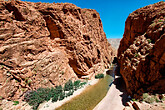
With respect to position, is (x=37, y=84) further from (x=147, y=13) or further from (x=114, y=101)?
(x=147, y=13)

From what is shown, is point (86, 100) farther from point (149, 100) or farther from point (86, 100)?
point (149, 100)

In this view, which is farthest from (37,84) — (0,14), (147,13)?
(147,13)

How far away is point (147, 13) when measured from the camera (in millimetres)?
15383

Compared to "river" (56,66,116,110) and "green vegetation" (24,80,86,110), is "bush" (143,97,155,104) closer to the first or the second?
"river" (56,66,116,110)

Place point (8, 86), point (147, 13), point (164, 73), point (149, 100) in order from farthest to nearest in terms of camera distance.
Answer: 1. point (147, 13)
2. point (8, 86)
3. point (164, 73)
4. point (149, 100)

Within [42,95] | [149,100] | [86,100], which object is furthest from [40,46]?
[149,100]

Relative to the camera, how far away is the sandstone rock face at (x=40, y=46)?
41.2ft

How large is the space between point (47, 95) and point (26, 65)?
6883 mm

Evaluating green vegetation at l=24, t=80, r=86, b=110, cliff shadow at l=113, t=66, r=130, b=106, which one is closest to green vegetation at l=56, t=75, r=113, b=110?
green vegetation at l=24, t=80, r=86, b=110

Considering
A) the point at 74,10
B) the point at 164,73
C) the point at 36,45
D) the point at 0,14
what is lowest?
the point at 164,73

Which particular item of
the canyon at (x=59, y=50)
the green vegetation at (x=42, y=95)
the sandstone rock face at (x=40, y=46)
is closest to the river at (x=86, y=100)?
the green vegetation at (x=42, y=95)

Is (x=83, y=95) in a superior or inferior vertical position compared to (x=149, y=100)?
inferior

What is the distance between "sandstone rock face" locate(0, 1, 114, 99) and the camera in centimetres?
1255

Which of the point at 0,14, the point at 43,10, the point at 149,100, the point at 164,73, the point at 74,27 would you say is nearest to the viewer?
the point at 149,100
